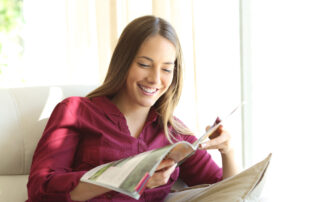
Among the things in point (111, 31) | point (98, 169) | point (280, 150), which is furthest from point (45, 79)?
point (98, 169)

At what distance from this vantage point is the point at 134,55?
1.42 metres

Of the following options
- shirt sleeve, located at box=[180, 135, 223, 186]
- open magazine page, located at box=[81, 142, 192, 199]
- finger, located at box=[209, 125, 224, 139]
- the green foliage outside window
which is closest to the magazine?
open magazine page, located at box=[81, 142, 192, 199]

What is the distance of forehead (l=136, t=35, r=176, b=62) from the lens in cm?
140

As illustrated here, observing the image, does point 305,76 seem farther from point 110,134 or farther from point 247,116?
point 110,134

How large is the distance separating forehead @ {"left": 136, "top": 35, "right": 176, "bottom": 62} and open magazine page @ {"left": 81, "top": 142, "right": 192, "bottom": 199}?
0.45 metres

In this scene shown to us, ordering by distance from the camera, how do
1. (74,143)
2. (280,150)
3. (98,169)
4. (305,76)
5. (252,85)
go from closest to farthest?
(98,169) < (74,143) < (305,76) < (280,150) < (252,85)

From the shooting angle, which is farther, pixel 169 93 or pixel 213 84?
pixel 213 84

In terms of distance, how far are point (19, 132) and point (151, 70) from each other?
53cm

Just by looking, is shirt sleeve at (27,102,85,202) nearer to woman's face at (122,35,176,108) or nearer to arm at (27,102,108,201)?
A: arm at (27,102,108,201)

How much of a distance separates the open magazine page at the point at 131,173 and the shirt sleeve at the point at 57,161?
0.19m

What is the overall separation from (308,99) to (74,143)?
3.63ft

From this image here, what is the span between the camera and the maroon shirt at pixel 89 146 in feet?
4.06

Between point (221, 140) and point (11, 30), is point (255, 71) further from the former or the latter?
point (11, 30)

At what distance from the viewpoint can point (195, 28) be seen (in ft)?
7.13
